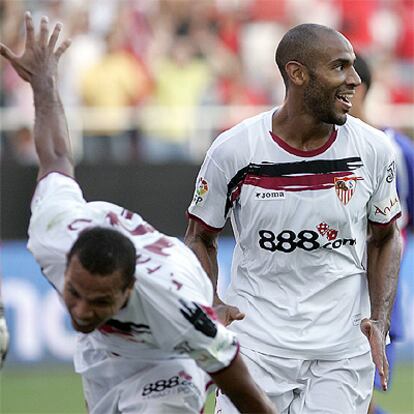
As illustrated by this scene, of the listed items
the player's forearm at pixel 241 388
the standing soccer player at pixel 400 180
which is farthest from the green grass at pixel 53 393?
the player's forearm at pixel 241 388

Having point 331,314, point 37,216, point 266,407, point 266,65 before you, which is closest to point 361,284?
point 331,314

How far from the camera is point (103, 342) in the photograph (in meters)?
5.53

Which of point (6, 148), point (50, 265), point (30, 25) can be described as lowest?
point (6, 148)

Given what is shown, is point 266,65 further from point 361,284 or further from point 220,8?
point 361,284

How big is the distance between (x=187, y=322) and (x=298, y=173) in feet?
4.52

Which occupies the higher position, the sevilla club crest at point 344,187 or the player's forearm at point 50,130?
the player's forearm at point 50,130

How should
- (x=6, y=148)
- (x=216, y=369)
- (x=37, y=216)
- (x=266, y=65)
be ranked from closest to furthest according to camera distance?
(x=216, y=369)
(x=37, y=216)
(x=6, y=148)
(x=266, y=65)

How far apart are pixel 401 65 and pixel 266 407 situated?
12.0 metres

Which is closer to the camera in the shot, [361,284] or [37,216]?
[37,216]

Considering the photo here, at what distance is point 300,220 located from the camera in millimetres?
5977

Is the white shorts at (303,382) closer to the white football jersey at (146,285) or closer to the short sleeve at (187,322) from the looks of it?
the white football jersey at (146,285)

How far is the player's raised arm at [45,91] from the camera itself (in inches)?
226

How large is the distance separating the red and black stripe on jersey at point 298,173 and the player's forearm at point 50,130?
33.0 inches

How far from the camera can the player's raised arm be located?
575cm
